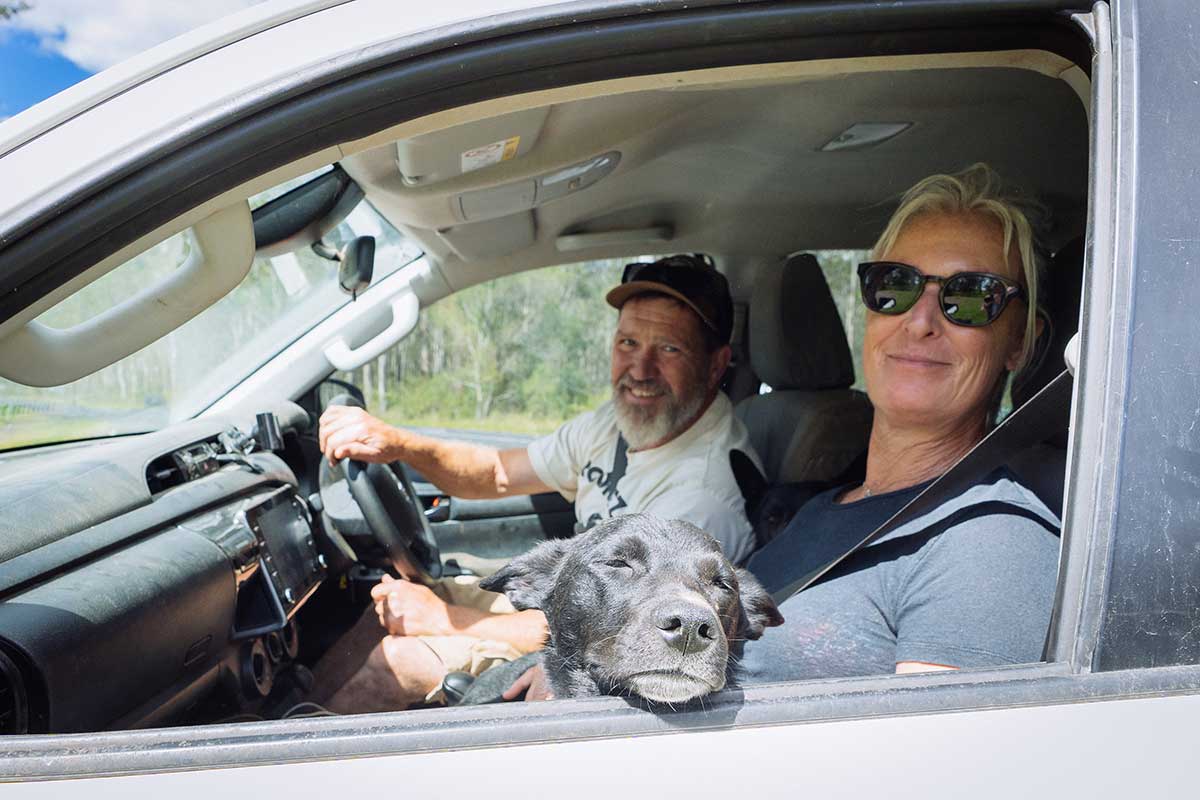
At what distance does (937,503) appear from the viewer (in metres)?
1.68

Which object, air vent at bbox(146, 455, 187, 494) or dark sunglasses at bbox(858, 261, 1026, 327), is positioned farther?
air vent at bbox(146, 455, 187, 494)

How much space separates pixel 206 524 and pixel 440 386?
1422 centimetres

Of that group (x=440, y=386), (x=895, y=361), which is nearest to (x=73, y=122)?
(x=895, y=361)

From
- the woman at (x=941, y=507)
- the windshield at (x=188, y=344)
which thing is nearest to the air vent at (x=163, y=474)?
the windshield at (x=188, y=344)

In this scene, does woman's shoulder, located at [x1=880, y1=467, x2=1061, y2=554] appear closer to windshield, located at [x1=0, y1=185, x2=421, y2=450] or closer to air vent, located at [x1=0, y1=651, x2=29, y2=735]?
windshield, located at [x1=0, y1=185, x2=421, y2=450]

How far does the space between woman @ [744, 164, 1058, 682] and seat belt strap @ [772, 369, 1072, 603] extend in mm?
21

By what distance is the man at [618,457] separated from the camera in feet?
9.36

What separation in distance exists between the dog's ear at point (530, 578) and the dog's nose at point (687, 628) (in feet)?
2.29

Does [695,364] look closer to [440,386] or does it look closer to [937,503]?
[937,503]

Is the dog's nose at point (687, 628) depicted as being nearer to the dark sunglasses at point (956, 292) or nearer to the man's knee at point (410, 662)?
the dark sunglasses at point (956, 292)

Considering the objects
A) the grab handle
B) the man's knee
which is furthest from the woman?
the grab handle

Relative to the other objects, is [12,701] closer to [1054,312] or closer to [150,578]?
[150,578]

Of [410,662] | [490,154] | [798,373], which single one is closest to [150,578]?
[410,662]

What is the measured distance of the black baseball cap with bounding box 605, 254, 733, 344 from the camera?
3.23 metres
